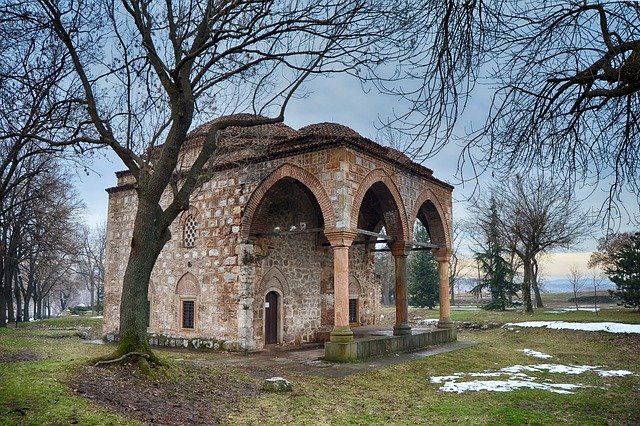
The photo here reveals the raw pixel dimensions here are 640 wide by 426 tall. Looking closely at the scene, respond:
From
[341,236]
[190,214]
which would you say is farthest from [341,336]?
[190,214]

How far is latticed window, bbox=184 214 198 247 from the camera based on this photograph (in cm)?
1516

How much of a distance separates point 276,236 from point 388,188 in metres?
3.70

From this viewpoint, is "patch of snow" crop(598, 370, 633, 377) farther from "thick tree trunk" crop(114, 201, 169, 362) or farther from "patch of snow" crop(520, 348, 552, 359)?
"thick tree trunk" crop(114, 201, 169, 362)

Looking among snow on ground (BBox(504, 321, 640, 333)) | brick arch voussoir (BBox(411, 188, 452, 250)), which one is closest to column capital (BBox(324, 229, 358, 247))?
brick arch voussoir (BBox(411, 188, 452, 250))

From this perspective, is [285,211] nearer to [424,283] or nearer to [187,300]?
[187,300]

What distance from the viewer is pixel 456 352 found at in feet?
44.8

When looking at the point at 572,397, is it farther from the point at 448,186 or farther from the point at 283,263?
the point at 448,186

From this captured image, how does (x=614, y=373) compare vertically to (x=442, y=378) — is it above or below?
below

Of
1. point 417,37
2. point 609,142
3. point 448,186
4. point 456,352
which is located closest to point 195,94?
point 417,37

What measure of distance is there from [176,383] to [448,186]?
12427 mm

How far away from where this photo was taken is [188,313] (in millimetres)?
15008

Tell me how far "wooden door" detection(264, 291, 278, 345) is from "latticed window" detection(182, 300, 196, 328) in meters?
2.21

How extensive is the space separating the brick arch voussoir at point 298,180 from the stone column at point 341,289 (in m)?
0.38

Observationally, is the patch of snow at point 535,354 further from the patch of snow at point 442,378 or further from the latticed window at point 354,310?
the latticed window at point 354,310
